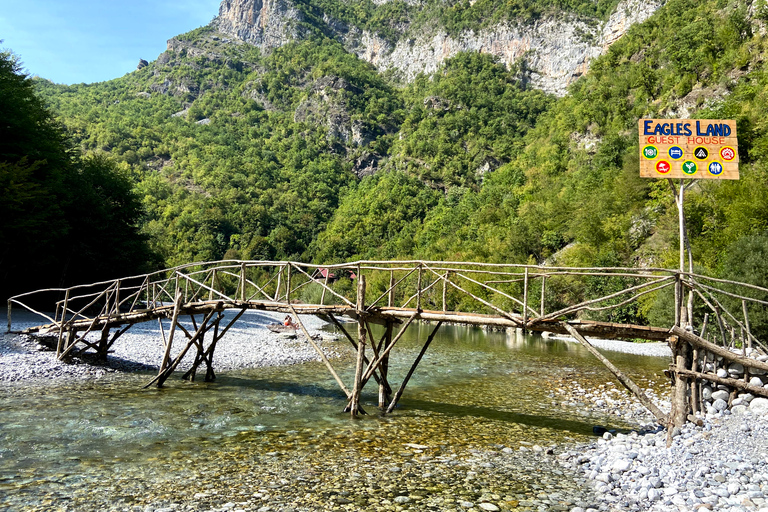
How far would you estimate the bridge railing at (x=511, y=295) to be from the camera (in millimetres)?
10891

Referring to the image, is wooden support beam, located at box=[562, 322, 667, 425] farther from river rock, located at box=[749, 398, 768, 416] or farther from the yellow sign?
the yellow sign

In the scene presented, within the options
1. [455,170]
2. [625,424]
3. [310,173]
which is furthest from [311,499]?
[310,173]

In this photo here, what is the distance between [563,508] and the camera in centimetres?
718

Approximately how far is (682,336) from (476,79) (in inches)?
6810

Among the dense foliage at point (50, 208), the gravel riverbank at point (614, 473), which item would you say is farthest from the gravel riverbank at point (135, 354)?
the gravel riverbank at point (614, 473)

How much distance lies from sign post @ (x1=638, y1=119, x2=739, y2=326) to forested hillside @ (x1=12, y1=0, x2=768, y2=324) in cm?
1806

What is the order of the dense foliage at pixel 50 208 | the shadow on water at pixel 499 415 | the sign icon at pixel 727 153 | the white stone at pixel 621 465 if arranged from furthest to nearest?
the dense foliage at pixel 50 208 < the sign icon at pixel 727 153 < the shadow on water at pixel 499 415 < the white stone at pixel 621 465

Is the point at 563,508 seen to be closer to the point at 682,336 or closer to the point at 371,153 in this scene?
the point at 682,336

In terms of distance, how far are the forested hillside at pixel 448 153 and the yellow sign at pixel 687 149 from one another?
18.1 metres

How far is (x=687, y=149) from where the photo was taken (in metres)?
12.7

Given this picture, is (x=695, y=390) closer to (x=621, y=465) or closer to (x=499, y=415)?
(x=621, y=465)

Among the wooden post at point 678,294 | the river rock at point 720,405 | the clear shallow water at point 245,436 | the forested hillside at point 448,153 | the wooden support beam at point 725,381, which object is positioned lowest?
the clear shallow water at point 245,436

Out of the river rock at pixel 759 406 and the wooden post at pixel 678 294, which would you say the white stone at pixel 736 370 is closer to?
the river rock at pixel 759 406

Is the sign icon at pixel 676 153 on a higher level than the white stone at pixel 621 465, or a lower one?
higher
